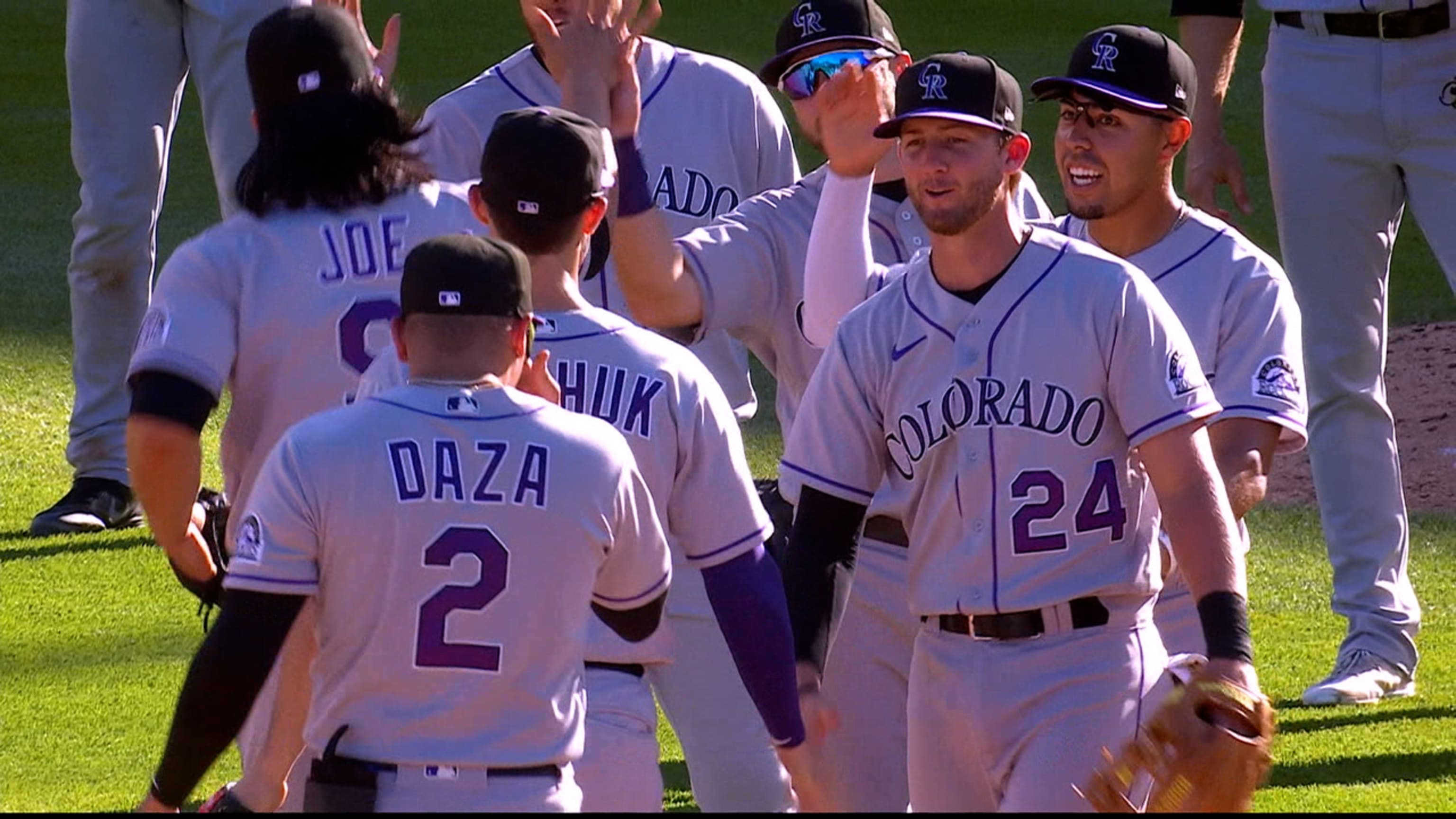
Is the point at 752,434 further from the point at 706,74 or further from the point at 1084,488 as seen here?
the point at 1084,488

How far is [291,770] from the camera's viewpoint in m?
3.54

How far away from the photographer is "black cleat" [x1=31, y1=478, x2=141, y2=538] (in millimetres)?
6680

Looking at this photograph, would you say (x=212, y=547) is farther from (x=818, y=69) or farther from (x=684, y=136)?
(x=818, y=69)

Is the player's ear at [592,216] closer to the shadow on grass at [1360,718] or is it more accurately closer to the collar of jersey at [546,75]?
the collar of jersey at [546,75]

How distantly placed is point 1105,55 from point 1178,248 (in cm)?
38

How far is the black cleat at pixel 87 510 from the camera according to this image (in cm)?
668

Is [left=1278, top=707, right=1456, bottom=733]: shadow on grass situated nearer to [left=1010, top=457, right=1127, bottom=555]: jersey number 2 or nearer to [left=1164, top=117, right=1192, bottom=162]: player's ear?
[left=1164, top=117, right=1192, bottom=162]: player's ear

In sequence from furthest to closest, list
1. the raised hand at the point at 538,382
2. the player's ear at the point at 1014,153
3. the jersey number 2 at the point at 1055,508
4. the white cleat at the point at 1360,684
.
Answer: the white cleat at the point at 1360,684
the player's ear at the point at 1014,153
the jersey number 2 at the point at 1055,508
the raised hand at the point at 538,382

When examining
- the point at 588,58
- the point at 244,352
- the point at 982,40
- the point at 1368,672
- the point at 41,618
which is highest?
the point at 588,58

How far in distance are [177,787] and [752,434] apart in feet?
18.5

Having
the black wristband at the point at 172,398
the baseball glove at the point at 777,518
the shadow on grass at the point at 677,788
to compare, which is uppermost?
the black wristband at the point at 172,398

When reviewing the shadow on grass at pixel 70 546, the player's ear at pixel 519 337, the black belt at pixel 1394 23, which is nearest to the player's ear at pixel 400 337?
the player's ear at pixel 519 337

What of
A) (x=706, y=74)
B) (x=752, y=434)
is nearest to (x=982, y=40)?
(x=752, y=434)

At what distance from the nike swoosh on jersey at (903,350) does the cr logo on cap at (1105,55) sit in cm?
81
